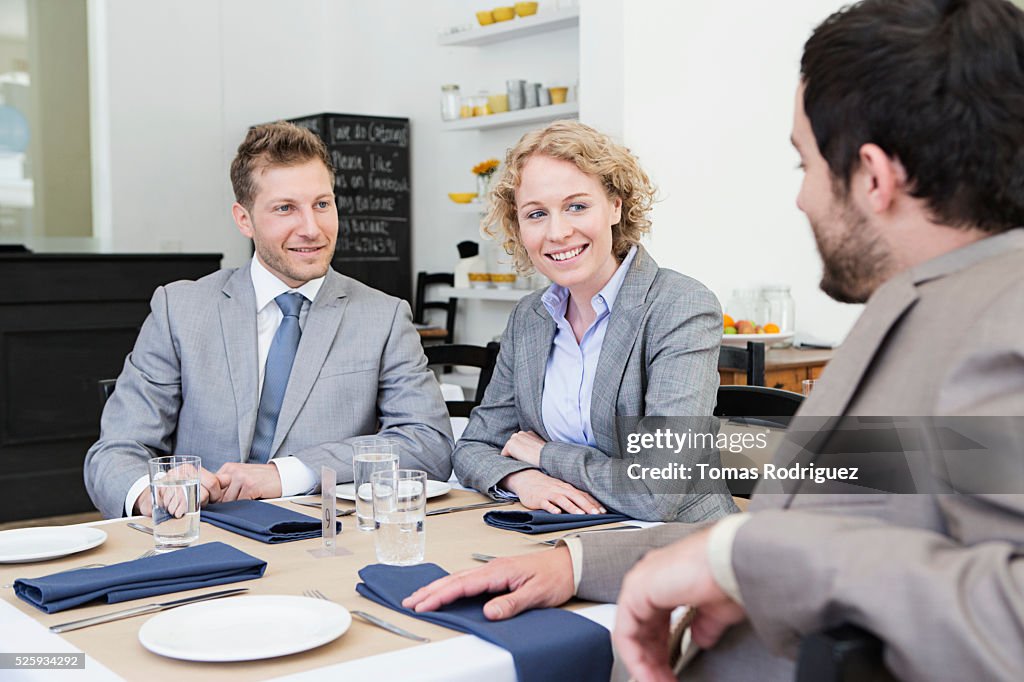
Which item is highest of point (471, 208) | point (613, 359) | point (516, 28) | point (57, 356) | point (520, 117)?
Answer: point (516, 28)

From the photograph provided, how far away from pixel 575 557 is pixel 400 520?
0.26 meters

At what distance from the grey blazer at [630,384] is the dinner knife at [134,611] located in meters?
0.65

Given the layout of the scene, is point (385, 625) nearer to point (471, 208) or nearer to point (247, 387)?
point (247, 387)

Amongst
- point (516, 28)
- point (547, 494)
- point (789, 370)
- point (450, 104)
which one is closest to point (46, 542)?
point (547, 494)

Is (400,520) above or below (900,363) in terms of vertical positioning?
below

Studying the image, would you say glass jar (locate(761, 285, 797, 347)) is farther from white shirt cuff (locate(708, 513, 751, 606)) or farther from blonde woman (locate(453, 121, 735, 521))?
white shirt cuff (locate(708, 513, 751, 606))

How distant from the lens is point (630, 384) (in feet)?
6.15

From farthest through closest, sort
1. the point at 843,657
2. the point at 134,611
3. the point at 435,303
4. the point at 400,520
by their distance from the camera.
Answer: the point at 435,303 < the point at 400,520 < the point at 134,611 < the point at 843,657

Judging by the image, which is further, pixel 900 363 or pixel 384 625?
pixel 384 625

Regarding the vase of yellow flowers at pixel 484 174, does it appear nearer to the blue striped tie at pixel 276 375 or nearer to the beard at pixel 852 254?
the blue striped tie at pixel 276 375

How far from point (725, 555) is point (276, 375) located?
1.42 m

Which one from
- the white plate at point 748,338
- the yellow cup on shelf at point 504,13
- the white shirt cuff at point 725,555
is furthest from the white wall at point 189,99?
the white shirt cuff at point 725,555

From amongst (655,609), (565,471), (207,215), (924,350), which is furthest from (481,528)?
(207,215)

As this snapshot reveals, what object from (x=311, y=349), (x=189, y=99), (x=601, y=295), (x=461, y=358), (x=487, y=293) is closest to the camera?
(x=601, y=295)
